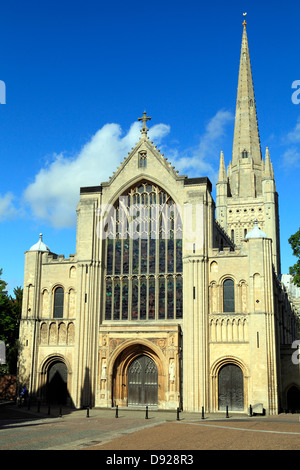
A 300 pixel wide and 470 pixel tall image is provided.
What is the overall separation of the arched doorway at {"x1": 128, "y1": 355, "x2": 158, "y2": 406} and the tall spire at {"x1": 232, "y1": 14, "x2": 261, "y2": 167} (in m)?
53.9

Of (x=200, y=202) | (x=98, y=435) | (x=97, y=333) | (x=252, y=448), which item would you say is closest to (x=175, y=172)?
(x=200, y=202)

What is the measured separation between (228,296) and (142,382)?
875 cm

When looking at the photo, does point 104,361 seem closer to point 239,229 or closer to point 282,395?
point 282,395

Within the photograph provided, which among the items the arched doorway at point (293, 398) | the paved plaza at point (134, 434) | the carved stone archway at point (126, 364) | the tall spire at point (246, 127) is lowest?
the paved plaza at point (134, 434)

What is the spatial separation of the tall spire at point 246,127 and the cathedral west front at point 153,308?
151 feet

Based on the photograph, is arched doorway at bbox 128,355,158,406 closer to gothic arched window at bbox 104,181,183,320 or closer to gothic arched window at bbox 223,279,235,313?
gothic arched window at bbox 104,181,183,320

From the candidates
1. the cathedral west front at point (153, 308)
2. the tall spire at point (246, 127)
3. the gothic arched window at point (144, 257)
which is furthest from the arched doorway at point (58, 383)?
the tall spire at point (246, 127)

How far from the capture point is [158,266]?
1601 inches

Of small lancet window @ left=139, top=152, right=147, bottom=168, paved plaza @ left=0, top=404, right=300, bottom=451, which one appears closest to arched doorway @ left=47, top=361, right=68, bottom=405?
paved plaza @ left=0, top=404, right=300, bottom=451

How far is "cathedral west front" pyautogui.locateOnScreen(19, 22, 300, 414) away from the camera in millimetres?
37375

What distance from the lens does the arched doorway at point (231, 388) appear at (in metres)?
37.1

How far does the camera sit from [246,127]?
86.4 m

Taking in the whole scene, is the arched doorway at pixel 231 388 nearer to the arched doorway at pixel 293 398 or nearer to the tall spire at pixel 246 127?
the arched doorway at pixel 293 398

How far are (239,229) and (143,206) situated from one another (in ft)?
152
